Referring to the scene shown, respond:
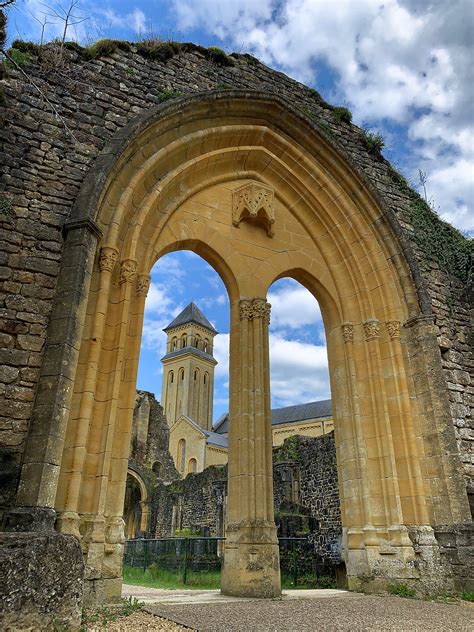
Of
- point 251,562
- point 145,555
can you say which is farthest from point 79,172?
point 145,555

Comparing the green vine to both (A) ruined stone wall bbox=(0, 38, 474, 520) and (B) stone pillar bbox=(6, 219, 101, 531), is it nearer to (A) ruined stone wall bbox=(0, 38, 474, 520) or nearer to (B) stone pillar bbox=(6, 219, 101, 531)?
(A) ruined stone wall bbox=(0, 38, 474, 520)

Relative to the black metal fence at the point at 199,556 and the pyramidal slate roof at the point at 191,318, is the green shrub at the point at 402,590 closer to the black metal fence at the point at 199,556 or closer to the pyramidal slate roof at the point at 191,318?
the black metal fence at the point at 199,556

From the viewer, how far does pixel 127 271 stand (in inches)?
240

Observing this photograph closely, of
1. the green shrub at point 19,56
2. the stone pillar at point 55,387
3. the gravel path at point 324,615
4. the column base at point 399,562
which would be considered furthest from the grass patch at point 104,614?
the green shrub at point 19,56

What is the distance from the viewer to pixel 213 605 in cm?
474

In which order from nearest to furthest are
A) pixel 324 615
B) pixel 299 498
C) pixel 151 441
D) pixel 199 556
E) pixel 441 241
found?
pixel 324 615, pixel 441 241, pixel 199 556, pixel 299 498, pixel 151 441

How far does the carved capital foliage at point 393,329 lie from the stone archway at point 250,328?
0.02 meters

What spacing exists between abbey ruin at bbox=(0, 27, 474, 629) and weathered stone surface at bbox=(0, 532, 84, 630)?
3.3 inches

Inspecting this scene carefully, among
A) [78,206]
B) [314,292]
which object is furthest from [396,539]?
[78,206]

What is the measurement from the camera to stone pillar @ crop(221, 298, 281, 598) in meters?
5.60

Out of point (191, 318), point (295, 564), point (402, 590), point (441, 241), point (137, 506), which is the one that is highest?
point (191, 318)

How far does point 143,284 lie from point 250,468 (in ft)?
8.98

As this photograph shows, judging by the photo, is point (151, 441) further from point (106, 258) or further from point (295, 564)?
point (106, 258)

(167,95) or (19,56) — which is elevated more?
(167,95)
